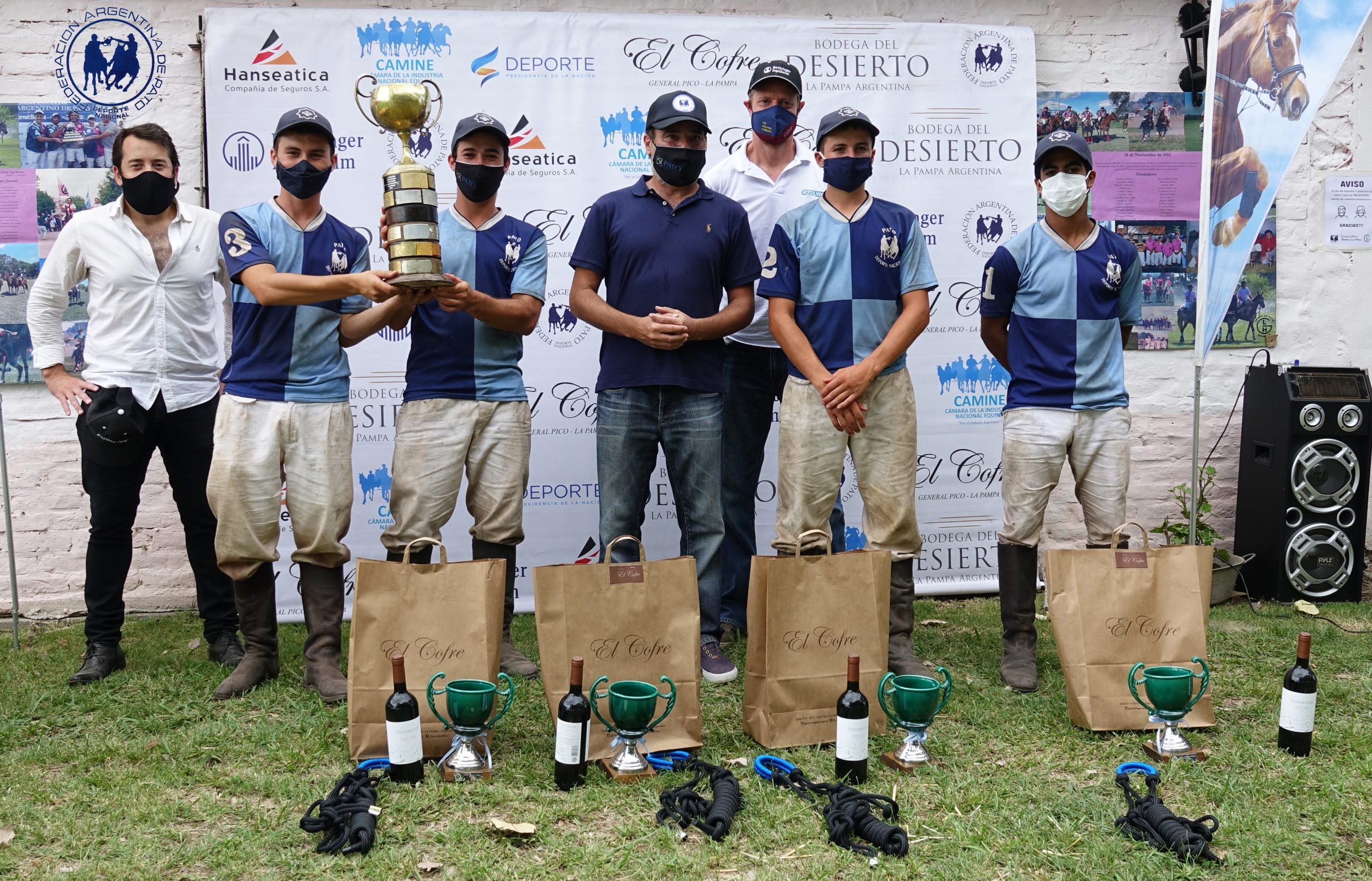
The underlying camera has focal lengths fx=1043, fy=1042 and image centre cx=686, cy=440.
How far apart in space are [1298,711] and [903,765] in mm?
1138

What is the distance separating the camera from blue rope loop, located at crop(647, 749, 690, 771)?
9.27 feet

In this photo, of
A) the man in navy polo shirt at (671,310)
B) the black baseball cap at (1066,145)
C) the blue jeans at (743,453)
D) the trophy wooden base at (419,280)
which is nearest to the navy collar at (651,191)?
the man in navy polo shirt at (671,310)

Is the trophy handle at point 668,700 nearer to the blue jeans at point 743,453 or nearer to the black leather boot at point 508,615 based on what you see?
the black leather boot at point 508,615

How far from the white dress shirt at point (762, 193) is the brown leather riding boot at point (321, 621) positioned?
1.74 metres

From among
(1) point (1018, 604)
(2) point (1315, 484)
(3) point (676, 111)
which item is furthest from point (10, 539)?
(2) point (1315, 484)

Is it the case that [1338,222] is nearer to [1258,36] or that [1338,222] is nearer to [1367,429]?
[1367,429]

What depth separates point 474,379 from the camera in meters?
3.58

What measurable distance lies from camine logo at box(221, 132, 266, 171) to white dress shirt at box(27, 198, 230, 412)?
0.84m

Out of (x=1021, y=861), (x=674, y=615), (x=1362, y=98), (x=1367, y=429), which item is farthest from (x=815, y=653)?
(x=1362, y=98)

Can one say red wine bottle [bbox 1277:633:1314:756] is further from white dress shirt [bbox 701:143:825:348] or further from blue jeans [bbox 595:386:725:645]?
white dress shirt [bbox 701:143:825:348]

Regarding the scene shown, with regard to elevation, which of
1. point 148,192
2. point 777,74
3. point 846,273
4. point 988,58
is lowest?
point 846,273

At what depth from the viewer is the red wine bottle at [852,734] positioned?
269cm

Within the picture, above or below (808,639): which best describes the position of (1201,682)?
below

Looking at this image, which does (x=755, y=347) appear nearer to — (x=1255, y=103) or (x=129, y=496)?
(x=1255, y=103)
